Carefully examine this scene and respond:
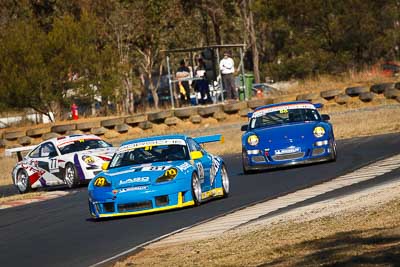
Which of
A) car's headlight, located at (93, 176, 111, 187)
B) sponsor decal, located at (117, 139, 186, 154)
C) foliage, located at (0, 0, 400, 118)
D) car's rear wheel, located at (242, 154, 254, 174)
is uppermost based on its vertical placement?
foliage, located at (0, 0, 400, 118)

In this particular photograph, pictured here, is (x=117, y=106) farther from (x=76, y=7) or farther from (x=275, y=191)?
(x=275, y=191)

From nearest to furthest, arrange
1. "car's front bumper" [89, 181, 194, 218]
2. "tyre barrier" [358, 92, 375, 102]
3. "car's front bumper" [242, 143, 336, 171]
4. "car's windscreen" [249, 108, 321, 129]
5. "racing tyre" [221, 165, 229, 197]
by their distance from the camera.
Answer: "car's front bumper" [89, 181, 194, 218], "racing tyre" [221, 165, 229, 197], "car's front bumper" [242, 143, 336, 171], "car's windscreen" [249, 108, 321, 129], "tyre barrier" [358, 92, 375, 102]

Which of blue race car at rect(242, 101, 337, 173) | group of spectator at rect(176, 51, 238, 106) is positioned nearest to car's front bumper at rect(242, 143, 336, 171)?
blue race car at rect(242, 101, 337, 173)

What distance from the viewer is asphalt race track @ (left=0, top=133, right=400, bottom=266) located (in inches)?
463

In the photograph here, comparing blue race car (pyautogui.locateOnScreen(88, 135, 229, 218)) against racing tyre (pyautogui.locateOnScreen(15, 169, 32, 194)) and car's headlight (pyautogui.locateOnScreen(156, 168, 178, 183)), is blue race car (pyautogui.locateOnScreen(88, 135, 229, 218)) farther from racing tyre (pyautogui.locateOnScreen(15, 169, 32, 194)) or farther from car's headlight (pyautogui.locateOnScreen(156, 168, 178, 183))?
racing tyre (pyautogui.locateOnScreen(15, 169, 32, 194))

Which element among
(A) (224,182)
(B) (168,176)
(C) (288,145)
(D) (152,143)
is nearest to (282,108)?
(C) (288,145)

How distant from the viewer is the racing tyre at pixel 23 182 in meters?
25.4

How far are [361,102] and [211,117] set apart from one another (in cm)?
504

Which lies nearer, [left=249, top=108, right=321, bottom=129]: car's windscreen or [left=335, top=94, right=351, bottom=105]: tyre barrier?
[left=249, top=108, right=321, bottom=129]: car's windscreen

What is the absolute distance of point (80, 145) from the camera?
2531 cm

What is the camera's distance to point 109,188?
14.8m

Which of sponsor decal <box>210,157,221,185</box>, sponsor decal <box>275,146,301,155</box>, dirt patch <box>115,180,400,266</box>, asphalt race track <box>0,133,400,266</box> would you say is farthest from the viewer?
sponsor decal <box>275,146,301,155</box>

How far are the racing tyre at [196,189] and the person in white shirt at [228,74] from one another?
21021 millimetres

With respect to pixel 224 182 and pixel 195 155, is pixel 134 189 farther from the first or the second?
pixel 224 182
